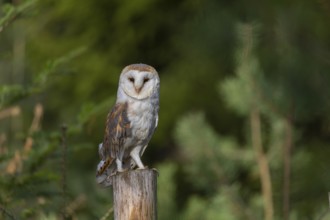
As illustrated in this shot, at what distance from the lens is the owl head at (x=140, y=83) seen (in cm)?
387

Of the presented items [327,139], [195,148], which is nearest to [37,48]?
[327,139]

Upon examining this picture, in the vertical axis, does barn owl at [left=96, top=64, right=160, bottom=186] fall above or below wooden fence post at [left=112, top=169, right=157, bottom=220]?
above

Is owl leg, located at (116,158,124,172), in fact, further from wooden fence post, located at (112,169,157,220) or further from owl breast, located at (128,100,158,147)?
wooden fence post, located at (112,169,157,220)

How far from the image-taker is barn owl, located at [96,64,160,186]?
388 centimetres

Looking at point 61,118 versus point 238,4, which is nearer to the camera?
point 238,4

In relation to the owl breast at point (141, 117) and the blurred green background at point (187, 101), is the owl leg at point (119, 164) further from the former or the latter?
the blurred green background at point (187, 101)

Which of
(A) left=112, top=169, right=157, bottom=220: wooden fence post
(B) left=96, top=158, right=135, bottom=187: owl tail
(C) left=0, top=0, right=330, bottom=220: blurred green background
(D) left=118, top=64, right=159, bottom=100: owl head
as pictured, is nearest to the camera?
(A) left=112, top=169, right=157, bottom=220: wooden fence post

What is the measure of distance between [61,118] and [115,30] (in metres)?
1.38

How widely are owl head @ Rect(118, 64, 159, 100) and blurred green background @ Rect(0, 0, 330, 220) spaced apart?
0.34 m

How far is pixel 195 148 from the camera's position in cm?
782

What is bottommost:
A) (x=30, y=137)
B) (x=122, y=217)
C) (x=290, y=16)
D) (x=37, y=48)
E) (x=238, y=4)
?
(x=122, y=217)

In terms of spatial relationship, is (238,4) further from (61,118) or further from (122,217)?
(61,118)

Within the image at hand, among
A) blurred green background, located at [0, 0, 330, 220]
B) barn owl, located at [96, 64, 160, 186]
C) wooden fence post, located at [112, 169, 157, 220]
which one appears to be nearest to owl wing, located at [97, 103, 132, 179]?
barn owl, located at [96, 64, 160, 186]

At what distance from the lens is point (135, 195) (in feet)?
11.8
